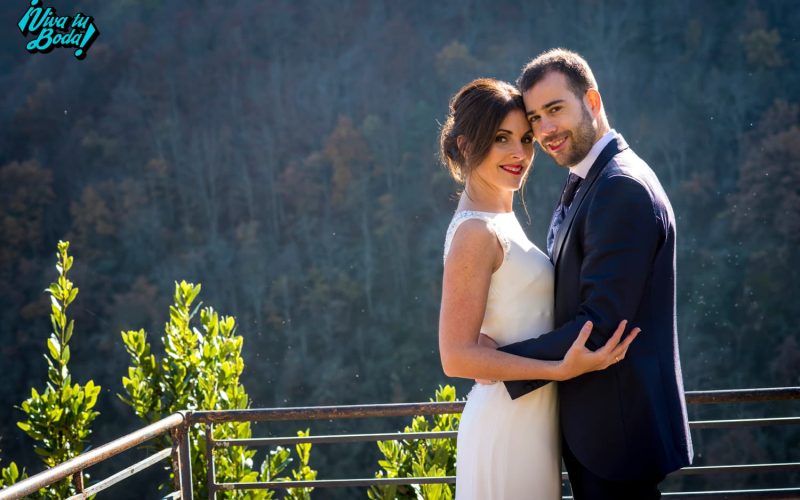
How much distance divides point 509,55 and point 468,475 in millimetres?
23787

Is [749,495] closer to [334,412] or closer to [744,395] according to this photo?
[744,395]

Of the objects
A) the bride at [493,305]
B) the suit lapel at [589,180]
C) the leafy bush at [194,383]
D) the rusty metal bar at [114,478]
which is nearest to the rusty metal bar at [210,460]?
the rusty metal bar at [114,478]

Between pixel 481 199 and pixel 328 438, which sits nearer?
pixel 481 199

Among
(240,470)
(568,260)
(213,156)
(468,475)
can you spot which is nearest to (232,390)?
(240,470)

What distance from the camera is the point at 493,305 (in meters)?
1.77

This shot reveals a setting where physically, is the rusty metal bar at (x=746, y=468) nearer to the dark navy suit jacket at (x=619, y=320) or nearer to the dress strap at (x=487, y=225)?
the dark navy suit jacket at (x=619, y=320)

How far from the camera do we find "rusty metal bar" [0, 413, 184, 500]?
1674mm

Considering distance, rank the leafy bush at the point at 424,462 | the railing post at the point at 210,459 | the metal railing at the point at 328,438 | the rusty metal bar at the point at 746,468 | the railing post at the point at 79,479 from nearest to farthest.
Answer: the railing post at the point at 79,479 → the metal railing at the point at 328,438 → the rusty metal bar at the point at 746,468 → the railing post at the point at 210,459 → the leafy bush at the point at 424,462

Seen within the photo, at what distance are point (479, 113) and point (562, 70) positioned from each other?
7.7 inches

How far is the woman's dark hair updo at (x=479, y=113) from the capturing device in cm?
178

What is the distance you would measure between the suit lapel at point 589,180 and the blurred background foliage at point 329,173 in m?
18.8

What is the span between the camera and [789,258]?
20.4 meters

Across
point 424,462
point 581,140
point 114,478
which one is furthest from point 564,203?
point 424,462

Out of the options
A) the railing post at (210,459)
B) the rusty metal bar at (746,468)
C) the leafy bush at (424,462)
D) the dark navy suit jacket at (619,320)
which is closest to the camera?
the dark navy suit jacket at (619,320)
